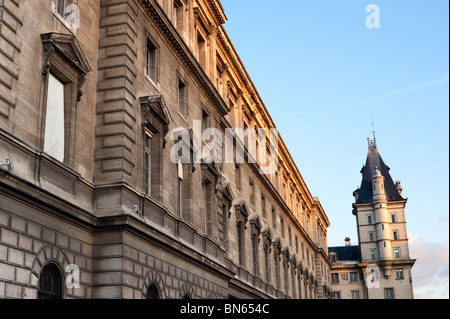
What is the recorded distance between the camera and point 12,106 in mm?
15984

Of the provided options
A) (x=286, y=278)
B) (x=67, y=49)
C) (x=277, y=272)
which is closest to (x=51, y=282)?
(x=67, y=49)

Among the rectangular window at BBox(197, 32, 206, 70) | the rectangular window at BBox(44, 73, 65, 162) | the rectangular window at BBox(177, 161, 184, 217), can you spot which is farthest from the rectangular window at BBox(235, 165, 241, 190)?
the rectangular window at BBox(44, 73, 65, 162)

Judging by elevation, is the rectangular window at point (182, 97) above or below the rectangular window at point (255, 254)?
above

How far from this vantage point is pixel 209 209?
97.8 ft

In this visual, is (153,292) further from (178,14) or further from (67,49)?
(178,14)

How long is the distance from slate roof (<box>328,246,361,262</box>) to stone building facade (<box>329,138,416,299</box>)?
4473 mm

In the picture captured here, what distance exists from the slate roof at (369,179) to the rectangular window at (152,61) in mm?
102437

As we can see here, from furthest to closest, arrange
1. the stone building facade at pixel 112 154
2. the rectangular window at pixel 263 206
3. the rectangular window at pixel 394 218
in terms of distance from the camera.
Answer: the rectangular window at pixel 394 218 → the rectangular window at pixel 263 206 → the stone building facade at pixel 112 154

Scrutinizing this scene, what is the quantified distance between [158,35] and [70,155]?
28.4 feet

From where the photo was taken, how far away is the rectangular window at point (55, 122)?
59.2 feet

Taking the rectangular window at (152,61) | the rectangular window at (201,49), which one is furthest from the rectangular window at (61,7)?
the rectangular window at (201,49)

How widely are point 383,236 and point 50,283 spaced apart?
106448 millimetres

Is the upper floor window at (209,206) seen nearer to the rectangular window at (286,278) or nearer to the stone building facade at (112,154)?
the stone building facade at (112,154)

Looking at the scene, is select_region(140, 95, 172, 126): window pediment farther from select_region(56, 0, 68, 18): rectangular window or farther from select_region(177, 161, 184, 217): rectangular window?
select_region(56, 0, 68, 18): rectangular window
